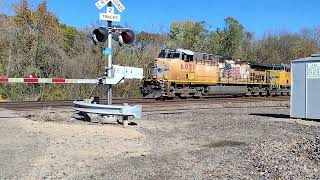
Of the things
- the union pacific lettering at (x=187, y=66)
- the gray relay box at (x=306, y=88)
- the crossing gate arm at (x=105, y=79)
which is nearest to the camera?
the crossing gate arm at (x=105, y=79)

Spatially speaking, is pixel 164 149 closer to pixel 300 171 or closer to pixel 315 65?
pixel 300 171

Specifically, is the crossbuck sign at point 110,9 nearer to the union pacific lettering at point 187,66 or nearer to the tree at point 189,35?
the union pacific lettering at point 187,66

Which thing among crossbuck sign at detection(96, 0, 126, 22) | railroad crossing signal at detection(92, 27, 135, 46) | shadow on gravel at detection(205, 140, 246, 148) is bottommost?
shadow on gravel at detection(205, 140, 246, 148)

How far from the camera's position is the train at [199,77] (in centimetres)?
2811

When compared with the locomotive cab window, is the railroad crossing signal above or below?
below

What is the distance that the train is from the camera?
28109 mm

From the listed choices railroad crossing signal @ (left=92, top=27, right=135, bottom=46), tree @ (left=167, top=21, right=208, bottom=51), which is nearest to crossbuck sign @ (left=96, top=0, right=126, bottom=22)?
railroad crossing signal @ (left=92, top=27, right=135, bottom=46)

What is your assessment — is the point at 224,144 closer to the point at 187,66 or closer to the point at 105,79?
the point at 105,79

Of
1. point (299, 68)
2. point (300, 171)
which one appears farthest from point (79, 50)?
point (300, 171)

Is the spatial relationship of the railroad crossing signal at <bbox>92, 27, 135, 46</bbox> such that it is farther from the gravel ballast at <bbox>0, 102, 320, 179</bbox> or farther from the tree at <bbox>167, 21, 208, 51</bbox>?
the tree at <bbox>167, 21, 208, 51</bbox>

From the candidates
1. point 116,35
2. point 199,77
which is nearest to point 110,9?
point 116,35

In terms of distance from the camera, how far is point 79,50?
32.8 m

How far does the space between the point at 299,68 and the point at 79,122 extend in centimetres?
862

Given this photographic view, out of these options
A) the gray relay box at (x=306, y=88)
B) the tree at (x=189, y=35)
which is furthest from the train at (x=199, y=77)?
the gray relay box at (x=306, y=88)
